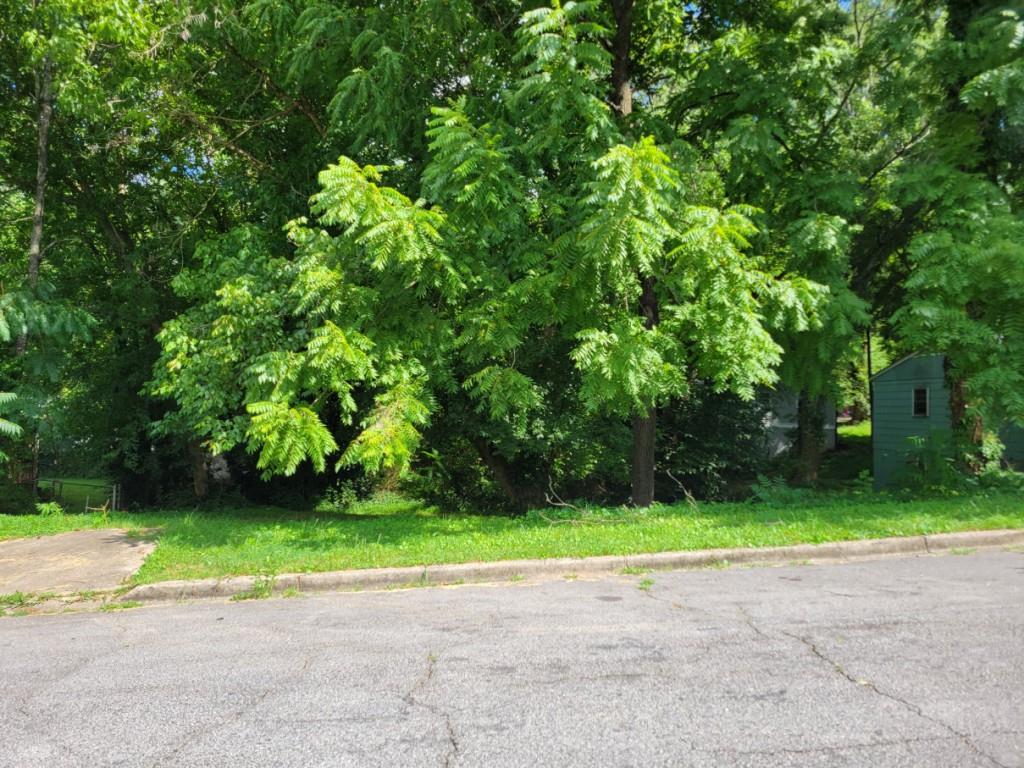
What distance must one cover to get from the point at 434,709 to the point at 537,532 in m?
5.23

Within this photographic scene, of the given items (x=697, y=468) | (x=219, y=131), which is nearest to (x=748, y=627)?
(x=697, y=468)

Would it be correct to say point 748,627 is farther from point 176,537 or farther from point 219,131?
point 219,131

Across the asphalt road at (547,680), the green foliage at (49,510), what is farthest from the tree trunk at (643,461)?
the green foliage at (49,510)

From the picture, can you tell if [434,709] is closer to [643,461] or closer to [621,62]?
[643,461]

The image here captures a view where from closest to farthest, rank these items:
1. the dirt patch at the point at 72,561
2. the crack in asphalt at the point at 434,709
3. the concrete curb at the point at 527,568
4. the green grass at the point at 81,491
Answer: the crack in asphalt at the point at 434,709 → the concrete curb at the point at 527,568 → the dirt patch at the point at 72,561 → the green grass at the point at 81,491

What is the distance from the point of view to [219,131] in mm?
13461

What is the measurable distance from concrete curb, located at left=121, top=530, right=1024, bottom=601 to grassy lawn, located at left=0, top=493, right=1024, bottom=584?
186 millimetres

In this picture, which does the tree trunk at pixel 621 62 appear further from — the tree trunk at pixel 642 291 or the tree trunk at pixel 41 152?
the tree trunk at pixel 41 152

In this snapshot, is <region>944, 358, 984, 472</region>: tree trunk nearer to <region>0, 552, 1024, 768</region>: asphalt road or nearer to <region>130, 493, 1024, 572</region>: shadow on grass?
<region>130, 493, 1024, 572</region>: shadow on grass

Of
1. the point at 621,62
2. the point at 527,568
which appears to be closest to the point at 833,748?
the point at 527,568

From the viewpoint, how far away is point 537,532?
8805 millimetres

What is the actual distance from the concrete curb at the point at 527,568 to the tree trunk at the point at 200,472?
11.2 meters

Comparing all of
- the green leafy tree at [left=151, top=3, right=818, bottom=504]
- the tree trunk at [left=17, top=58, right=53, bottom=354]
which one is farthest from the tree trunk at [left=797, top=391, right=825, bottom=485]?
the tree trunk at [left=17, top=58, right=53, bottom=354]

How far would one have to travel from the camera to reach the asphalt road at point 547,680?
3174 mm
